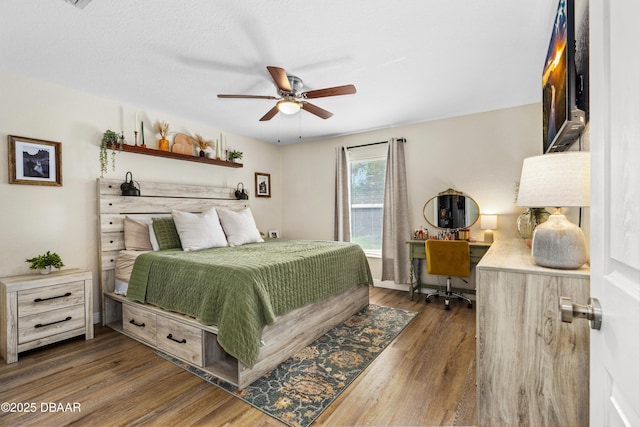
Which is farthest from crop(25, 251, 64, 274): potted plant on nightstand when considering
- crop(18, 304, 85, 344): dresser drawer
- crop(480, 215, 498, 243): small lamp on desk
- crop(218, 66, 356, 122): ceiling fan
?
crop(480, 215, 498, 243): small lamp on desk

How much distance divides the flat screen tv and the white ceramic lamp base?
1.52 ft

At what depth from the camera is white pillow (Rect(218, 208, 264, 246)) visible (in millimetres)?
3600

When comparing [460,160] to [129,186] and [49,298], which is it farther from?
[49,298]

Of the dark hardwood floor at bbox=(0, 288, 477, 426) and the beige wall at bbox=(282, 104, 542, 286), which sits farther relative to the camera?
the beige wall at bbox=(282, 104, 542, 286)

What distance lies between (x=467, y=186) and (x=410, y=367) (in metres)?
2.58

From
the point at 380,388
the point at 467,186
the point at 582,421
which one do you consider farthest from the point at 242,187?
Result: the point at 582,421

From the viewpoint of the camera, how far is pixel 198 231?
323cm

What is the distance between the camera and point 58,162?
2.88 m

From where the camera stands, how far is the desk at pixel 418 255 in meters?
3.50

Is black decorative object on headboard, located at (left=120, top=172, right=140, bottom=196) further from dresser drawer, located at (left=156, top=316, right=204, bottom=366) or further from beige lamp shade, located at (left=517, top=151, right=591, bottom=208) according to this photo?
beige lamp shade, located at (left=517, top=151, right=591, bottom=208)

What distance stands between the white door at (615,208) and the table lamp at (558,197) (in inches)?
21.1

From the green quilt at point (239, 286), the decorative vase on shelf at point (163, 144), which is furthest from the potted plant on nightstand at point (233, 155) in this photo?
the green quilt at point (239, 286)

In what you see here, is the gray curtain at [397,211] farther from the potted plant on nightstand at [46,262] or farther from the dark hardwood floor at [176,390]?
the potted plant on nightstand at [46,262]

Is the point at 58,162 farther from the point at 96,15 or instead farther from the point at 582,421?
the point at 582,421
